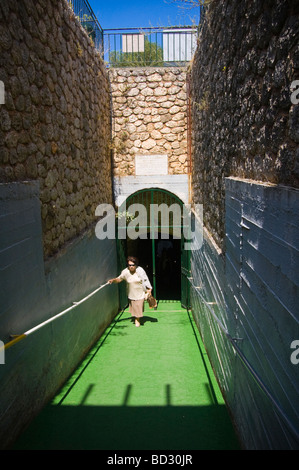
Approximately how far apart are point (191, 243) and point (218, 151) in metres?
3.69

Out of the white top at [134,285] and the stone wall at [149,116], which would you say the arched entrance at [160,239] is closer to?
the stone wall at [149,116]

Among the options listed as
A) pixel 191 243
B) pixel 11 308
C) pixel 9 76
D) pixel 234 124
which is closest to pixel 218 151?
pixel 234 124

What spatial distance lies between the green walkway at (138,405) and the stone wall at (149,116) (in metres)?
4.24

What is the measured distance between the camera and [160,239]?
43.2 feet

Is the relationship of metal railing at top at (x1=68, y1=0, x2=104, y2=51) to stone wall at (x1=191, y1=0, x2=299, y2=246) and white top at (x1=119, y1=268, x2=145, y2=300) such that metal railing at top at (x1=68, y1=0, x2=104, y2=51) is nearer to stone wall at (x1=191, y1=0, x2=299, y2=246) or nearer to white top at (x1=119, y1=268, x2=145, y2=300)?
stone wall at (x1=191, y1=0, x2=299, y2=246)

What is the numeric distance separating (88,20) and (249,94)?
5.06 meters

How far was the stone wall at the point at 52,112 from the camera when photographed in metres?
3.26

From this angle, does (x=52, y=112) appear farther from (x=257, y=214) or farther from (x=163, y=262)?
(x=163, y=262)

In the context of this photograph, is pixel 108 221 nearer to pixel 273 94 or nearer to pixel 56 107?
pixel 56 107

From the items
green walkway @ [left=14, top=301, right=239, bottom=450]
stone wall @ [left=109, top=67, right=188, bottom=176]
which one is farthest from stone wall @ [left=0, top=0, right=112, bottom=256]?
green walkway @ [left=14, top=301, right=239, bottom=450]

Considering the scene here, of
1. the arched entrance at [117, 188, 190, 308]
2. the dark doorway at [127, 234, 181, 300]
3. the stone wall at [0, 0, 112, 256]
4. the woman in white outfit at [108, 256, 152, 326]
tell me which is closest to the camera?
the stone wall at [0, 0, 112, 256]

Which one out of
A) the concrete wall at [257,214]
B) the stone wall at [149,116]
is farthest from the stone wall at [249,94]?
the stone wall at [149,116]

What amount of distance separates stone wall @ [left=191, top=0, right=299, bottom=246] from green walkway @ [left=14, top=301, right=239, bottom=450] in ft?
6.13

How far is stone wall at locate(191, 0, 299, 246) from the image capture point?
6.68ft
